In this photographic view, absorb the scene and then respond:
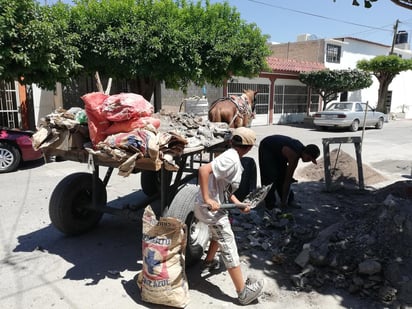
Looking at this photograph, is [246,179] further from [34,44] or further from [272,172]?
[34,44]

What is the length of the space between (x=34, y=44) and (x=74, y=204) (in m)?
4.51

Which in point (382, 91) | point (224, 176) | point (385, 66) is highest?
point (385, 66)

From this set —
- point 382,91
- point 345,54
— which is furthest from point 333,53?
point 382,91

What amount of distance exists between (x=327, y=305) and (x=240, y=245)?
1331 millimetres

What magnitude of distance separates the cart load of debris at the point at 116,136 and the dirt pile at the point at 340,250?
1.50 m

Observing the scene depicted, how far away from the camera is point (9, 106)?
36.3 feet

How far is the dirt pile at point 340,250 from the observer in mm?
3160

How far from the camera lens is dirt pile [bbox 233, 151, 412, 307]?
3160 millimetres

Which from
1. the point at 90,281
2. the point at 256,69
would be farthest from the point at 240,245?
the point at 256,69

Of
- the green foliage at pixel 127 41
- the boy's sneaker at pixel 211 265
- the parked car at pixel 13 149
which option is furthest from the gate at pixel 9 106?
the boy's sneaker at pixel 211 265

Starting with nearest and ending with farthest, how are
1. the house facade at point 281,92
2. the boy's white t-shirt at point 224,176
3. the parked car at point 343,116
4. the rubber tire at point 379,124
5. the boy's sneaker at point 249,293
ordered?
the boy's white t-shirt at point 224,176
the boy's sneaker at point 249,293
the house facade at point 281,92
the parked car at point 343,116
the rubber tire at point 379,124

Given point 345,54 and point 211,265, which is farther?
point 345,54

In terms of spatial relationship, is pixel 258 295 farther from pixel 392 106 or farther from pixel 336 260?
pixel 392 106

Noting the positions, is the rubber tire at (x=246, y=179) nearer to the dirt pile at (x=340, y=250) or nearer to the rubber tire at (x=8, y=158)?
the dirt pile at (x=340, y=250)
